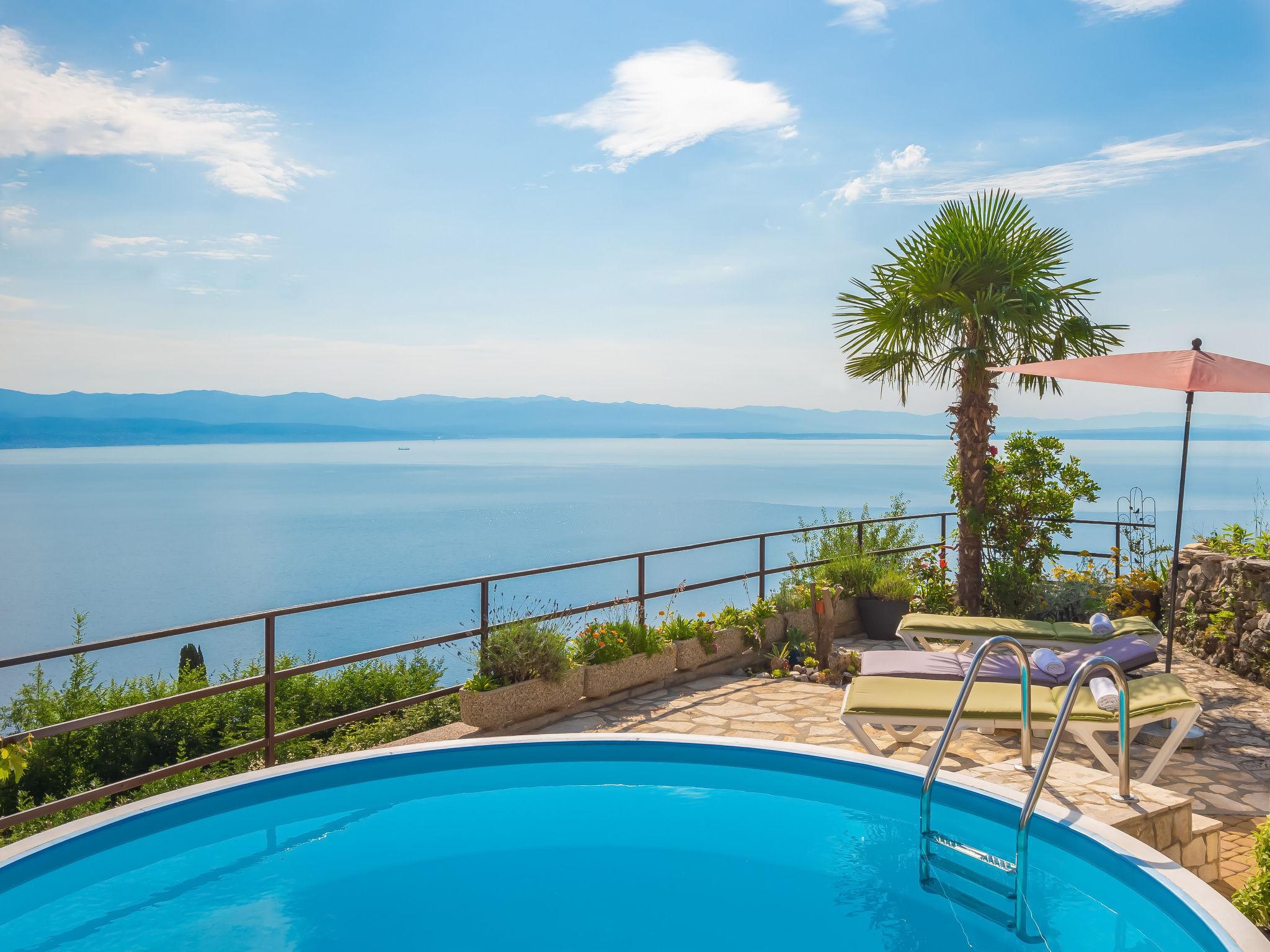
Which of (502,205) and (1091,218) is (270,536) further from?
(1091,218)

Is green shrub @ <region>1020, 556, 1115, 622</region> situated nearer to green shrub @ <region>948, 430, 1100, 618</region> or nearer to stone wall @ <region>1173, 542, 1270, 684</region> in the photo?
green shrub @ <region>948, 430, 1100, 618</region>

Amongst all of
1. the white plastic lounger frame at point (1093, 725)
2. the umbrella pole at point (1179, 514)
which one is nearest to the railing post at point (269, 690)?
the white plastic lounger frame at point (1093, 725)

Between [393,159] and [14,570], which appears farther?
[14,570]

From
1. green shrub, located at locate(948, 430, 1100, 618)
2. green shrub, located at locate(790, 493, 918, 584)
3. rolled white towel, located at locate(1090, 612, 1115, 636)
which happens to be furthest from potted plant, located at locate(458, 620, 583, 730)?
green shrub, located at locate(948, 430, 1100, 618)

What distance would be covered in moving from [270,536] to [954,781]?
96437 millimetres

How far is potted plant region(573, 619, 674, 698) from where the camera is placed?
19.9ft

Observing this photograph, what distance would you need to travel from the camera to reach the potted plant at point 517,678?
5422 mm

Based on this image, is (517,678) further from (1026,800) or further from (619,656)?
(1026,800)

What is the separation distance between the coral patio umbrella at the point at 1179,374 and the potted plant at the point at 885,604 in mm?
2274

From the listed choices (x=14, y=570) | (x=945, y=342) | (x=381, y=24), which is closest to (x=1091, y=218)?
(x=945, y=342)

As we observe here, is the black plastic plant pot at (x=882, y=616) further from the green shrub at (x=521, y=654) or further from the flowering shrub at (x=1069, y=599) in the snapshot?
the green shrub at (x=521, y=654)

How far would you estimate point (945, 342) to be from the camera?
8.36 meters

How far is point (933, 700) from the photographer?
184 inches

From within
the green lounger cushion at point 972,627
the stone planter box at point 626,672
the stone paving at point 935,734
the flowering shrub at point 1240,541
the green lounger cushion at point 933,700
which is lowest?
the stone paving at point 935,734
